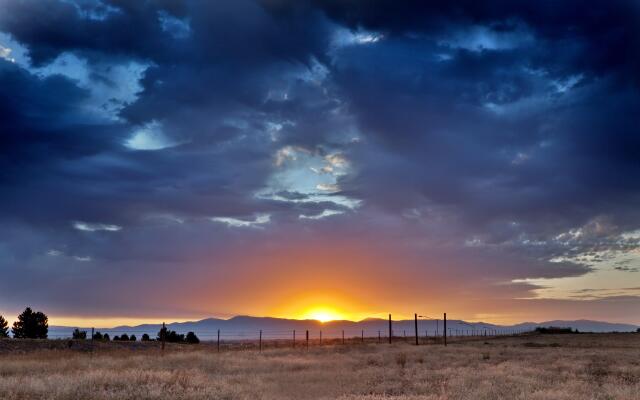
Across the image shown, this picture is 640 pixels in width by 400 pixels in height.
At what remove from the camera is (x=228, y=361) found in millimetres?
33188

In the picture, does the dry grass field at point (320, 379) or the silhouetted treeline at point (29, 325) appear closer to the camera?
the dry grass field at point (320, 379)

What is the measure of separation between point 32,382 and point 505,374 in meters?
19.1

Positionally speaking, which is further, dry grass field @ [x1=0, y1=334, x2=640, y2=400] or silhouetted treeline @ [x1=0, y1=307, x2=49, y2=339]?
silhouetted treeline @ [x1=0, y1=307, x2=49, y2=339]

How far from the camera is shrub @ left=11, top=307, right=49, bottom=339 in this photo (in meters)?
58.8

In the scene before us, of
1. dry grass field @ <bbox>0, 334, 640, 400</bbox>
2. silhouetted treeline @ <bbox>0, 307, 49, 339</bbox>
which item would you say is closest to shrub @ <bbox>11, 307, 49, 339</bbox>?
silhouetted treeline @ <bbox>0, 307, 49, 339</bbox>

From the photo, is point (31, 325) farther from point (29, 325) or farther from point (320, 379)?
point (320, 379)

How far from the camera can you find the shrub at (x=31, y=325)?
193 feet

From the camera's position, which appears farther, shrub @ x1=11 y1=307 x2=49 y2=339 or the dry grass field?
shrub @ x1=11 y1=307 x2=49 y2=339

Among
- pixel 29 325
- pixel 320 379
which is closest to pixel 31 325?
pixel 29 325

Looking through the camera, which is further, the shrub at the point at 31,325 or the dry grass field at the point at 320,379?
the shrub at the point at 31,325

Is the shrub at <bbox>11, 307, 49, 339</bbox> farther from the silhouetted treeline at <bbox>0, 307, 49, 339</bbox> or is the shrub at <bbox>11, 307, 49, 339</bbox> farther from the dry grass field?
the dry grass field

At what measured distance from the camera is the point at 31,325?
59594mm

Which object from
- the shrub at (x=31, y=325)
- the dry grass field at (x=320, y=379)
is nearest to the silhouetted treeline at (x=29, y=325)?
the shrub at (x=31, y=325)

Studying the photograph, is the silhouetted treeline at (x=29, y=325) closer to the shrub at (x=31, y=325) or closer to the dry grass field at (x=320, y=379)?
the shrub at (x=31, y=325)
